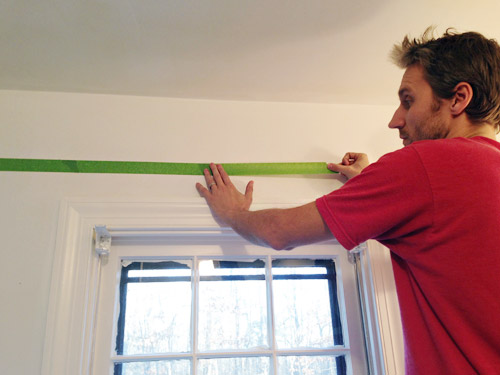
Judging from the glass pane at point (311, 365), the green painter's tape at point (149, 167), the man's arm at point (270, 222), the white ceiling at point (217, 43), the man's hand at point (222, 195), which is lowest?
the glass pane at point (311, 365)

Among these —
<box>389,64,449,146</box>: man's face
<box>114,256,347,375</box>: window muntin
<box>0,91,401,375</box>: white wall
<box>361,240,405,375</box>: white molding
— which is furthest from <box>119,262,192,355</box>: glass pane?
<box>389,64,449,146</box>: man's face

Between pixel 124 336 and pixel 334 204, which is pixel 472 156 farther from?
pixel 124 336

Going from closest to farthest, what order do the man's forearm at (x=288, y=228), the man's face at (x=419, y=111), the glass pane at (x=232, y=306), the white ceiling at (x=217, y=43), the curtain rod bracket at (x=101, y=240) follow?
the man's forearm at (x=288, y=228)
the man's face at (x=419, y=111)
the white ceiling at (x=217, y=43)
the curtain rod bracket at (x=101, y=240)
the glass pane at (x=232, y=306)

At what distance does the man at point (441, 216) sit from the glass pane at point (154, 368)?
2.13 feet

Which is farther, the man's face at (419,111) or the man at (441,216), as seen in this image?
the man's face at (419,111)

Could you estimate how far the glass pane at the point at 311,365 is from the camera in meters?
1.66

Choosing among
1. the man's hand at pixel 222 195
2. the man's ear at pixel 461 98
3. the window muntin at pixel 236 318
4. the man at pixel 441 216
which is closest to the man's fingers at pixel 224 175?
the man's hand at pixel 222 195

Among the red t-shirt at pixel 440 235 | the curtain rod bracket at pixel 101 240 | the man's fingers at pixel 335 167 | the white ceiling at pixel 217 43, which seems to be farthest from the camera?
the man's fingers at pixel 335 167

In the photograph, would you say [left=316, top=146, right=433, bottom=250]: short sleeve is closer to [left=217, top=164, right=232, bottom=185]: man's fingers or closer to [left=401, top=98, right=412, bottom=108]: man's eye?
[left=401, top=98, right=412, bottom=108]: man's eye

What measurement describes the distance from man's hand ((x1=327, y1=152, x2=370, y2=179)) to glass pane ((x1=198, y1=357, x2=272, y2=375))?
763 millimetres

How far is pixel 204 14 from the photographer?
1454 mm

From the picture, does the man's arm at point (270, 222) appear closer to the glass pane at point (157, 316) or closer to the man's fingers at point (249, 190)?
the man's fingers at point (249, 190)

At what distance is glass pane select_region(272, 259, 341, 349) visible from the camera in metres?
1.71

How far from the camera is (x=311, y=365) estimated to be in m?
1.68
